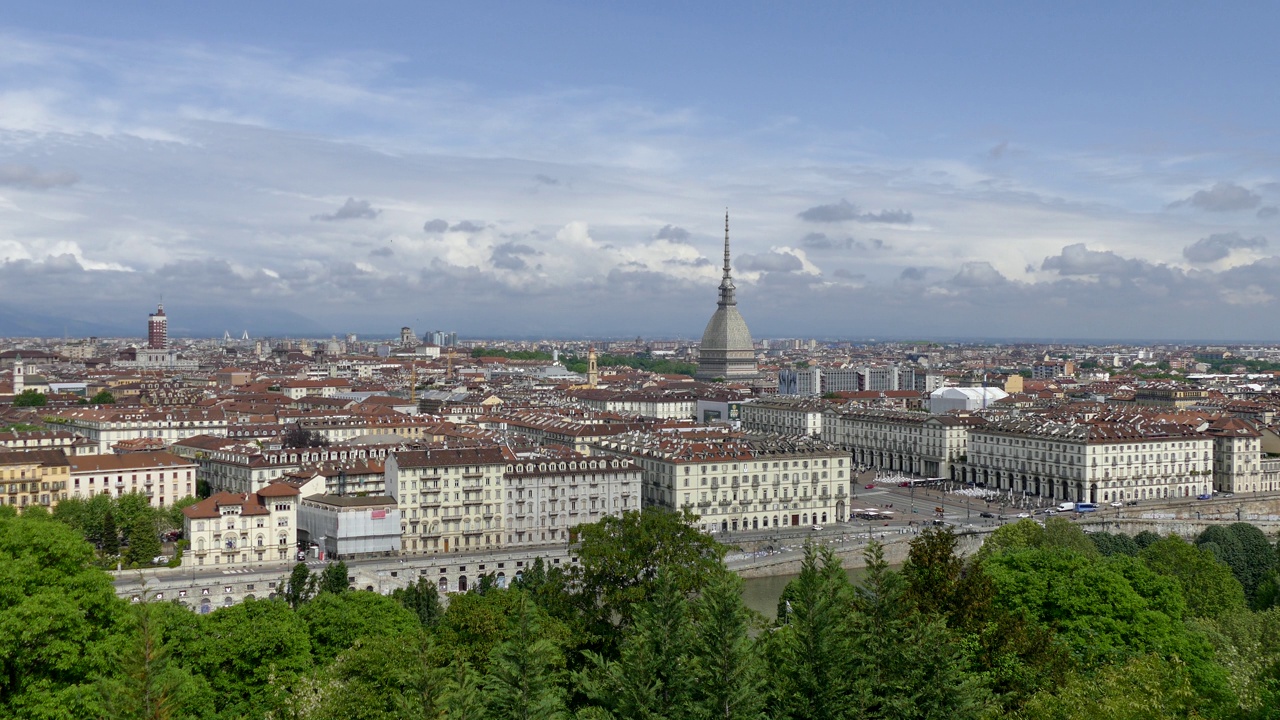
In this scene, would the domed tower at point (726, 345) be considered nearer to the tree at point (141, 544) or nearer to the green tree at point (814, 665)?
the tree at point (141, 544)

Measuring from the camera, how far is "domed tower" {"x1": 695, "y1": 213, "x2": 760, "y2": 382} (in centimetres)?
14350

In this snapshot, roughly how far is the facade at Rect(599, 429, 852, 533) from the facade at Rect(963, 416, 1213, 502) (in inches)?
640

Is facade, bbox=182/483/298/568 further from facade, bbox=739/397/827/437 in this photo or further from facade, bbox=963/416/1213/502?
facade, bbox=739/397/827/437

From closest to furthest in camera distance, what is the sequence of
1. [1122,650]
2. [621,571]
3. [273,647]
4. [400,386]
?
[273,647]
[1122,650]
[621,571]
[400,386]

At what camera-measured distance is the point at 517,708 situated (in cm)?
1819

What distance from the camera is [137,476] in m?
57.4

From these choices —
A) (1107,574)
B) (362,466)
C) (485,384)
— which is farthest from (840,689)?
(485,384)

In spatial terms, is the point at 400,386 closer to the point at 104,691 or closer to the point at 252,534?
the point at 252,534

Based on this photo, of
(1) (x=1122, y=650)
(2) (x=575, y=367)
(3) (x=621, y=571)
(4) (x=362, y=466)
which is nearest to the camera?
(1) (x=1122, y=650)

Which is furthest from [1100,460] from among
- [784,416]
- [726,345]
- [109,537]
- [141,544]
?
[726,345]

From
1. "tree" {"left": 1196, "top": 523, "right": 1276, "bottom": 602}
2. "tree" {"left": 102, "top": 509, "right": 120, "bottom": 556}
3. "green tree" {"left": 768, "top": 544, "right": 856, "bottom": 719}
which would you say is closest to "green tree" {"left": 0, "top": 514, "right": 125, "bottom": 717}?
"green tree" {"left": 768, "top": 544, "right": 856, "bottom": 719}

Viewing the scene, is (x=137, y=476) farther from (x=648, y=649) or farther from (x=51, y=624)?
(x=648, y=649)

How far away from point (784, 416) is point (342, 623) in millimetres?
69569

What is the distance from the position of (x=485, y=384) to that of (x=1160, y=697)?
11513 cm
